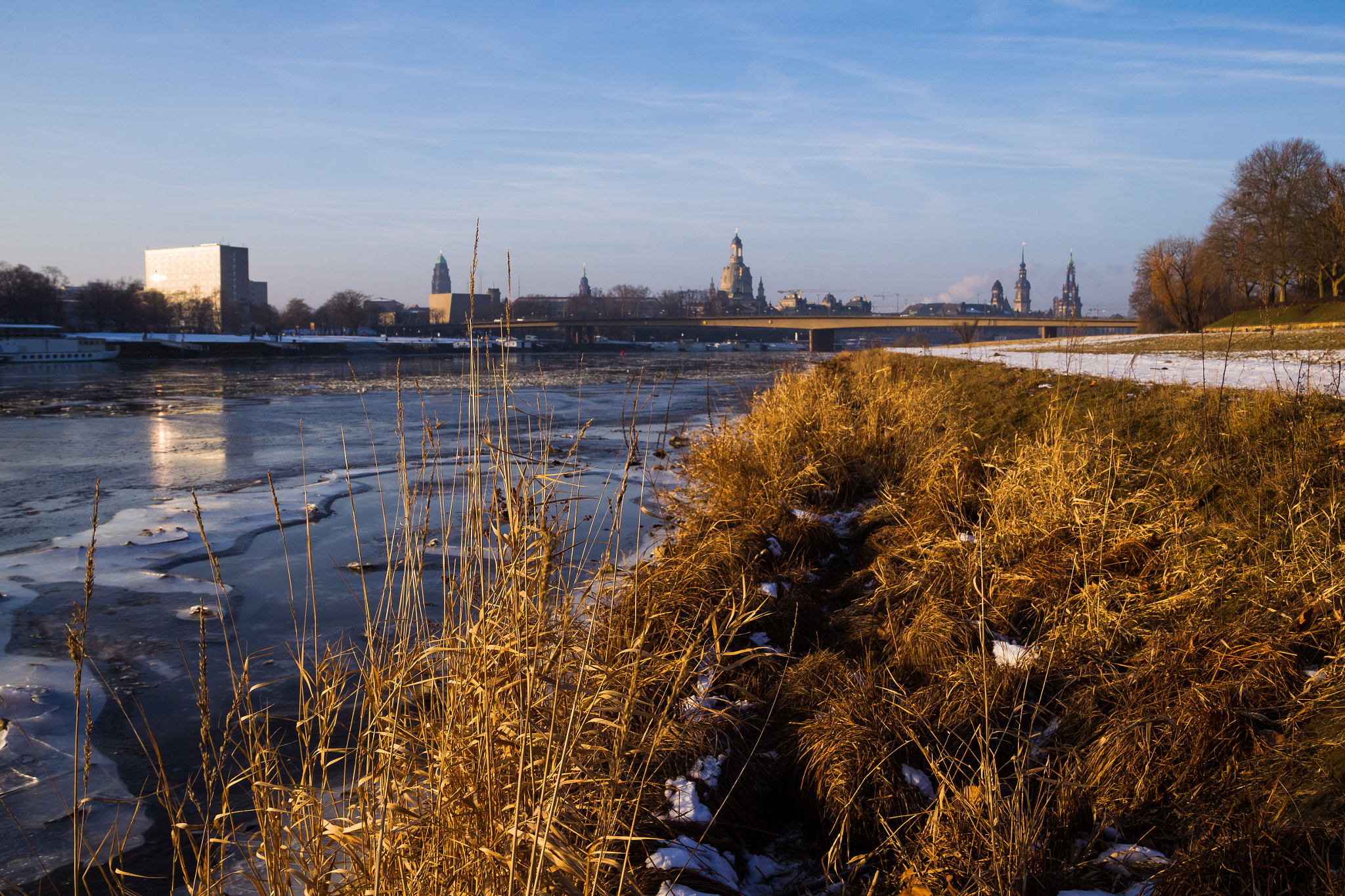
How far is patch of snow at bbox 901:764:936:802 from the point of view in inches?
126

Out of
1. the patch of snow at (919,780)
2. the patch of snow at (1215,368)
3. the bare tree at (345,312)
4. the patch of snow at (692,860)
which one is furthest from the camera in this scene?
the bare tree at (345,312)

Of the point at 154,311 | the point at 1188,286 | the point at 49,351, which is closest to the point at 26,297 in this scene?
the point at 154,311

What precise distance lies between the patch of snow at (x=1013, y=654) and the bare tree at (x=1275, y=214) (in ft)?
153

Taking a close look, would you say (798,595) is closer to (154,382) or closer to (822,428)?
(822,428)

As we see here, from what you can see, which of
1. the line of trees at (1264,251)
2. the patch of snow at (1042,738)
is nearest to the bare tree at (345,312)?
the line of trees at (1264,251)

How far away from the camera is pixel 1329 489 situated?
4633mm

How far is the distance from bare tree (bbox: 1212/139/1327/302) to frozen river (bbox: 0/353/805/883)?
128 feet

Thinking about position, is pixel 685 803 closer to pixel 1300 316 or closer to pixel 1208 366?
pixel 1208 366

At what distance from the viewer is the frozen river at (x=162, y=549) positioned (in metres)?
3.84

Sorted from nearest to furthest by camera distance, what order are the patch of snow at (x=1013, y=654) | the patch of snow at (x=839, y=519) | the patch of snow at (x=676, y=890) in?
1. the patch of snow at (x=676, y=890)
2. the patch of snow at (x=1013, y=654)
3. the patch of snow at (x=839, y=519)

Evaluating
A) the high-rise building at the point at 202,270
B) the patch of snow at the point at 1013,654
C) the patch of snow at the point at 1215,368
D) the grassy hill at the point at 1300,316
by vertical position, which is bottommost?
the patch of snow at the point at 1013,654

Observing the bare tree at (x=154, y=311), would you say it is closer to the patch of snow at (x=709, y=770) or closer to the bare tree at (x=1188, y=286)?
the bare tree at (x=1188, y=286)

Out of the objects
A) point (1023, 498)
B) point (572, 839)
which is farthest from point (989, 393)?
point (572, 839)

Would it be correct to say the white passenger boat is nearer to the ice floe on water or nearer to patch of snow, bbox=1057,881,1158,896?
the ice floe on water
